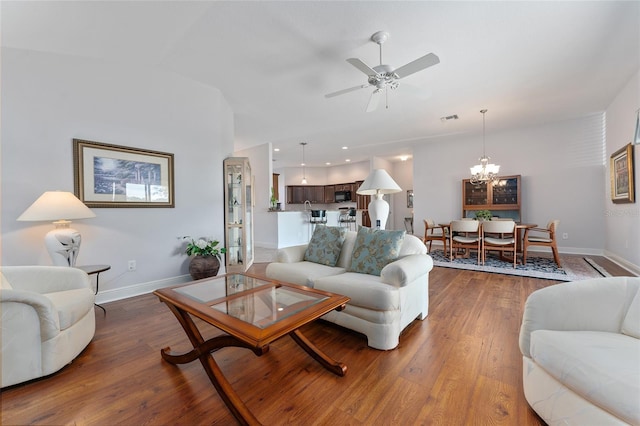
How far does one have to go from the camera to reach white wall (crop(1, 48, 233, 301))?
242 centimetres

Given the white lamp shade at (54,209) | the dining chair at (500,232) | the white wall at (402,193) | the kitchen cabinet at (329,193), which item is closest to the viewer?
the white lamp shade at (54,209)

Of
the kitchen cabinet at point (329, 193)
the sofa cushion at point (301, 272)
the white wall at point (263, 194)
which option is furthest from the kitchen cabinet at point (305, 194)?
the sofa cushion at point (301, 272)

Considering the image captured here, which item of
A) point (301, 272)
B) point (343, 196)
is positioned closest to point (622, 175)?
point (301, 272)

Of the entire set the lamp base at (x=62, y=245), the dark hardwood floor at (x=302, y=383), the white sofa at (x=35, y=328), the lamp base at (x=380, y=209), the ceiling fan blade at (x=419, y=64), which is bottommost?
the dark hardwood floor at (x=302, y=383)

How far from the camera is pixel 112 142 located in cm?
295

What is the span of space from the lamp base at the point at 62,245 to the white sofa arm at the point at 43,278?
56 centimetres

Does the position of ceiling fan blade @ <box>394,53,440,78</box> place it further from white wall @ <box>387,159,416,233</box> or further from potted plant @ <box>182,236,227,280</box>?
white wall @ <box>387,159,416,233</box>

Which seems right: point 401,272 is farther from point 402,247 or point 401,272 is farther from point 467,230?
point 467,230

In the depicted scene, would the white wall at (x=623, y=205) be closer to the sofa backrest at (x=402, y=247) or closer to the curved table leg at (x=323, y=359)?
the sofa backrest at (x=402, y=247)

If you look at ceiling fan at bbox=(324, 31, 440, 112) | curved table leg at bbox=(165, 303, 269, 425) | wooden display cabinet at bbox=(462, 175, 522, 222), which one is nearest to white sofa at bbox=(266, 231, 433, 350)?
curved table leg at bbox=(165, 303, 269, 425)

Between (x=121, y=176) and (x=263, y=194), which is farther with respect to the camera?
(x=263, y=194)

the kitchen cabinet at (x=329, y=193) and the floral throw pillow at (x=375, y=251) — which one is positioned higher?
the kitchen cabinet at (x=329, y=193)

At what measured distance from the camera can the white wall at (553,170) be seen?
17.1 ft

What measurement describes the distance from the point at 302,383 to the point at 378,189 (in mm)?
1959
